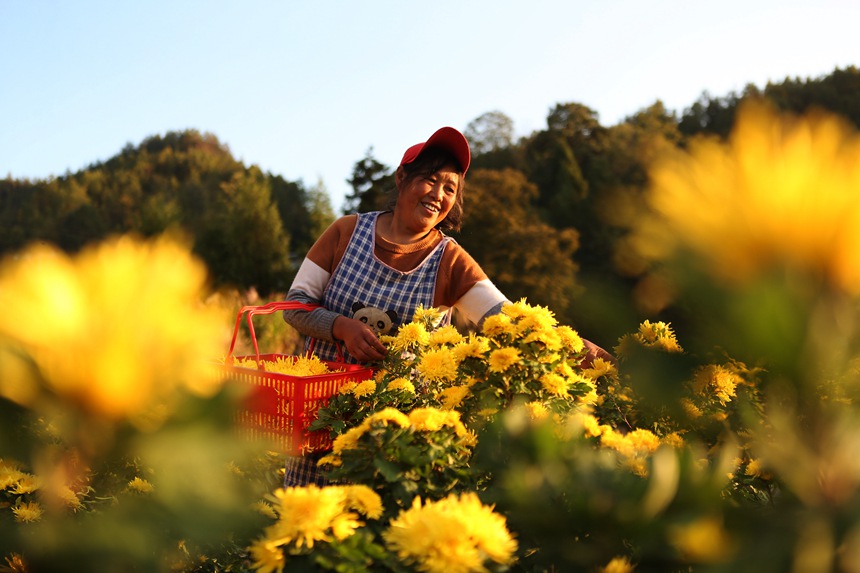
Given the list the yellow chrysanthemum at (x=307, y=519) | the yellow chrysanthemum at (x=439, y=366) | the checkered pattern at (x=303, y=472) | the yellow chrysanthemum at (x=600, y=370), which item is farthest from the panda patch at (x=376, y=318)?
the yellow chrysanthemum at (x=307, y=519)

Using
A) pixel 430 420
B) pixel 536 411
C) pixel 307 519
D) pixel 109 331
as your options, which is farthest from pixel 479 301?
pixel 109 331

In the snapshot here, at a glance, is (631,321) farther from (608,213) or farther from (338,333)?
(338,333)

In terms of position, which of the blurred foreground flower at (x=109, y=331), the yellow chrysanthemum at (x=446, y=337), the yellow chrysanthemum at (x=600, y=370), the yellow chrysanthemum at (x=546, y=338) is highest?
the blurred foreground flower at (x=109, y=331)

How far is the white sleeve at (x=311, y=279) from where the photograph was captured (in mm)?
2941

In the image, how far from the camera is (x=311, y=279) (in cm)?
296

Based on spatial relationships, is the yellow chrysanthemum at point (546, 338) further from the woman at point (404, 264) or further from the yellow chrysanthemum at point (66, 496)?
the yellow chrysanthemum at point (66, 496)

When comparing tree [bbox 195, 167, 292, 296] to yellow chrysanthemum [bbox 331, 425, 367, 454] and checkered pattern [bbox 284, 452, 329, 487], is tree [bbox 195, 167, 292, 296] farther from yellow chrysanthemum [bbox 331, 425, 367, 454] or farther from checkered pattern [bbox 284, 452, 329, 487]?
yellow chrysanthemum [bbox 331, 425, 367, 454]

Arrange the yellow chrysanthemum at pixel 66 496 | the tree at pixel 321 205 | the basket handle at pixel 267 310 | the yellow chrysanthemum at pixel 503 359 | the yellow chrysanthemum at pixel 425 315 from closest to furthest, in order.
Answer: the yellow chrysanthemum at pixel 66 496, the yellow chrysanthemum at pixel 503 359, the basket handle at pixel 267 310, the yellow chrysanthemum at pixel 425 315, the tree at pixel 321 205

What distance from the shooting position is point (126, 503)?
0.56m

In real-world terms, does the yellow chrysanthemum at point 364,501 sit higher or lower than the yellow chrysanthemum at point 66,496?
lower

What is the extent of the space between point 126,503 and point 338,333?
1.90 meters

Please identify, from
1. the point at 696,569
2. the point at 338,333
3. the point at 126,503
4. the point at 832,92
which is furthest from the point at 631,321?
the point at 832,92

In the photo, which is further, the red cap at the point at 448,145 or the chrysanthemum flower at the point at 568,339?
the red cap at the point at 448,145

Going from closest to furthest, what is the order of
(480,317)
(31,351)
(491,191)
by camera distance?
(31,351) → (480,317) → (491,191)
